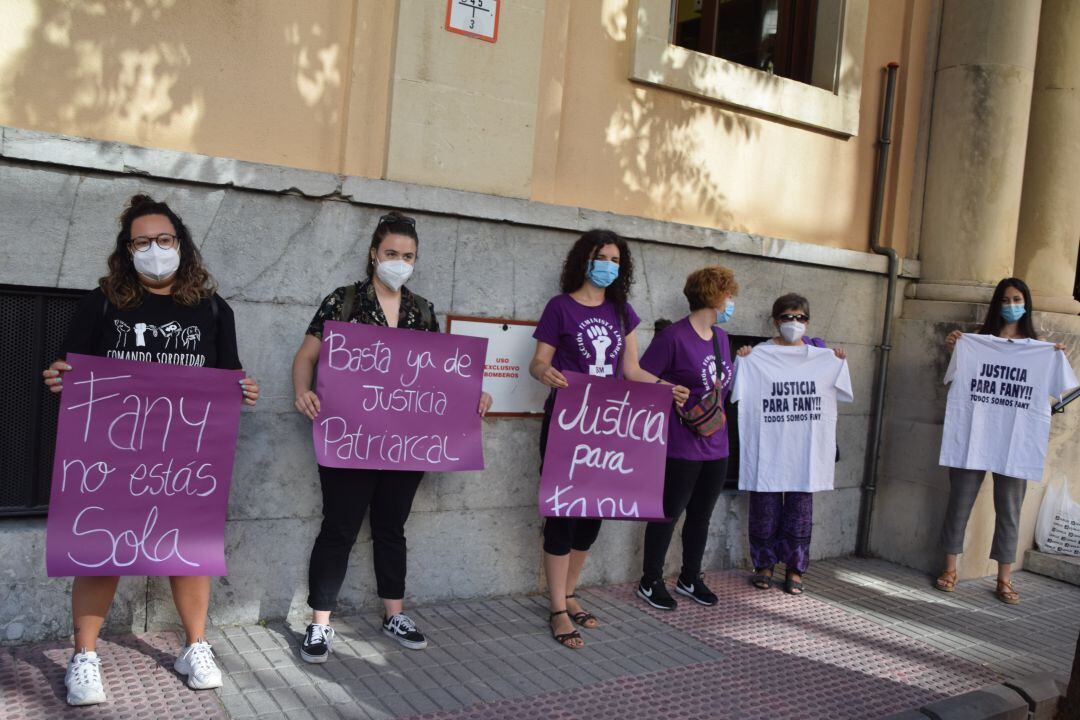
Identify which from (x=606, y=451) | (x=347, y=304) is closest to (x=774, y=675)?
(x=606, y=451)

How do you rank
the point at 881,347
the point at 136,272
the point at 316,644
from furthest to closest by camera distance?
1. the point at 881,347
2. the point at 316,644
3. the point at 136,272

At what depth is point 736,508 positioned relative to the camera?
681 centimetres

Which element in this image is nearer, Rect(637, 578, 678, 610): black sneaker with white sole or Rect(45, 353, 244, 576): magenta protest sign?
Rect(45, 353, 244, 576): magenta protest sign

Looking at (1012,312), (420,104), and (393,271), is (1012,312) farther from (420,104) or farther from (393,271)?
(393,271)

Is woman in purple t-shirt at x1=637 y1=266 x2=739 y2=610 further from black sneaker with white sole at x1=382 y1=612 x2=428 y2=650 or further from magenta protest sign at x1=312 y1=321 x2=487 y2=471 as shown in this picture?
black sneaker with white sole at x1=382 y1=612 x2=428 y2=650

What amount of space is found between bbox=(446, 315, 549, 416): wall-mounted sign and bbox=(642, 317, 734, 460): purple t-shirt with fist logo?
71 centimetres

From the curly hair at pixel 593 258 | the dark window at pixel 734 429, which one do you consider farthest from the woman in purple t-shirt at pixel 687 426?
the dark window at pixel 734 429

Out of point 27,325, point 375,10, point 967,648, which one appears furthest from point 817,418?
point 27,325

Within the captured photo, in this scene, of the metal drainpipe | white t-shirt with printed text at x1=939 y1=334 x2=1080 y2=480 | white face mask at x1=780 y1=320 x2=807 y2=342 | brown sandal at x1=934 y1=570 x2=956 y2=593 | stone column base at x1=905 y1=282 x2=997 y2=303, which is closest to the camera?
white face mask at x1=780 y1=320 x2=807 y2=342

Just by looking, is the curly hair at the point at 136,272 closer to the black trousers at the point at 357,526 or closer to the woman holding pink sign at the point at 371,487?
the woman holding pink sign at the point at 371,487

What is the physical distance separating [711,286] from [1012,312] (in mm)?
2565

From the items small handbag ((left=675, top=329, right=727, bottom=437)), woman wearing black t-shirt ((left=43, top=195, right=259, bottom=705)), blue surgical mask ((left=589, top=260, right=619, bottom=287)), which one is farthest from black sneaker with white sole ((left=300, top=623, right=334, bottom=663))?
small handbag ((left=675, top=329, right=727, bottom=437))

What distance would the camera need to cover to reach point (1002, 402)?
21.9 feet

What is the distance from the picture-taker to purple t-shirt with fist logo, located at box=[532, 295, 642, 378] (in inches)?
199
